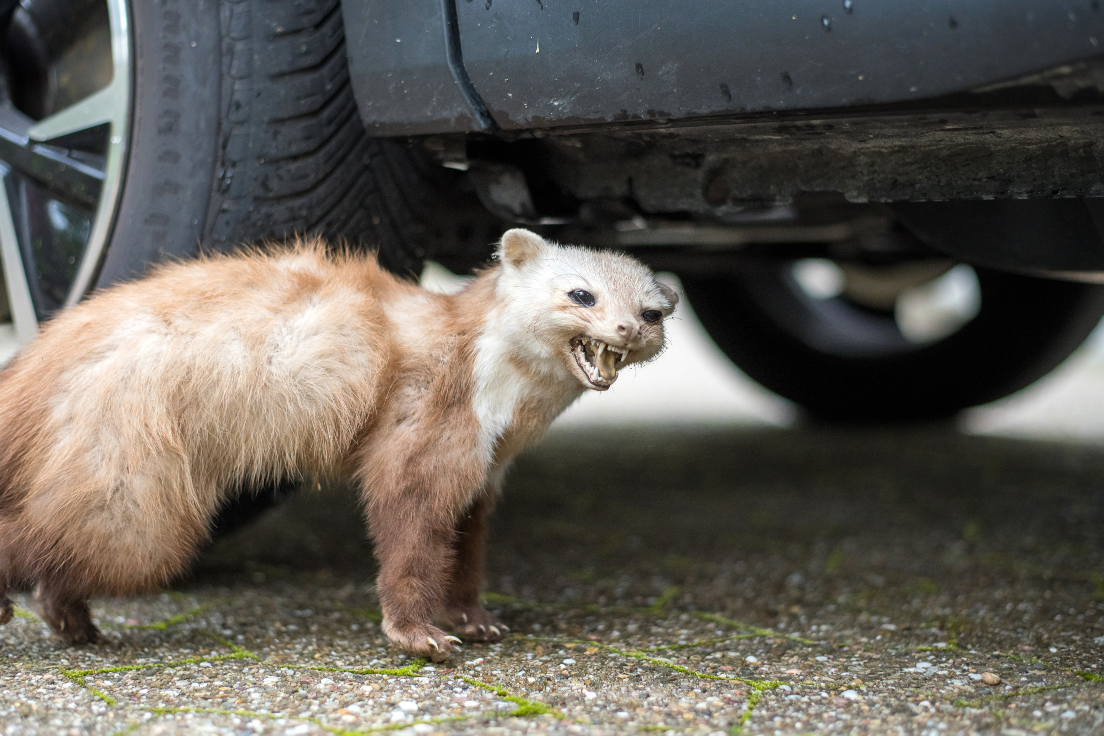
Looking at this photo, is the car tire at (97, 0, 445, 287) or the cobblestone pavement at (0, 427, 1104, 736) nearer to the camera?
the cobblestone pavement at (0, 427, 1104, 736)

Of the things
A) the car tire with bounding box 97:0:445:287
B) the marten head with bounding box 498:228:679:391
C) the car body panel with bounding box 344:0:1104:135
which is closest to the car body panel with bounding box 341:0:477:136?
the car body panel with bounding box 344:0:1104:135

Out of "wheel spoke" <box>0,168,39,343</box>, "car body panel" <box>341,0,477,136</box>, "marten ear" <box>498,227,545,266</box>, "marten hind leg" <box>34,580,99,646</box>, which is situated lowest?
"marten hind leg" <box>34,580,99,646</box>

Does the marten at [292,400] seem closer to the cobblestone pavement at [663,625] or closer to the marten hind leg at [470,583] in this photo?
the marten hind leg at [470,583]

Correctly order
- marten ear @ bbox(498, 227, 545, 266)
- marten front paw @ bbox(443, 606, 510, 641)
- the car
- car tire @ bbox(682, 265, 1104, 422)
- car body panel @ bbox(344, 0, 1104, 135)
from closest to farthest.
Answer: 1. car body panel @ bbox(344, 0, 1104, 135)
2. the car
3. marten ear @ bbox(498, 227, 545, 266)
4. marten front paw @ bbox(443, 606, 510, 641)
5. car tire @ bbox(682, 265, 1104, 422)

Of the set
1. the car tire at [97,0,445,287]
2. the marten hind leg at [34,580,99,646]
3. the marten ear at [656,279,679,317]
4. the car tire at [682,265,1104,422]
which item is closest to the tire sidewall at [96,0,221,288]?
the car tire at [97,0,445,287]

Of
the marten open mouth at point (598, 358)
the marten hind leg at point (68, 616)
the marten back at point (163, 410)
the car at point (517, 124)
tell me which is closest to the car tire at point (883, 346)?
the car at point (517, 124)

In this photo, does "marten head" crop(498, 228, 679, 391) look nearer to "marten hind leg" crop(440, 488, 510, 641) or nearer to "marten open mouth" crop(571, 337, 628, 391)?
"marten open mouth" crop(571, 337, 628, 391)

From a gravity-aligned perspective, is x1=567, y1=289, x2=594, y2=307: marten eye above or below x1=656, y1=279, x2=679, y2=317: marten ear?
below

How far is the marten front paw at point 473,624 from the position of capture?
2.26 metres

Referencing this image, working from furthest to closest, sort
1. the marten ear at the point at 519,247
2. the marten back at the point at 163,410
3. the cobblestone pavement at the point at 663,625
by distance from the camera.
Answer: the marten ear at the point at 519,247 < the marten back at the point at 163,410 < the cobblestone pavement at the point at 663,625

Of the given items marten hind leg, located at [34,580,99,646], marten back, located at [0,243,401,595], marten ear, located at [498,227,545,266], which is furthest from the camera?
marten ear, located at [498,227,545,266]

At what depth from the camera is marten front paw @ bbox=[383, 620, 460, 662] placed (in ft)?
6.64

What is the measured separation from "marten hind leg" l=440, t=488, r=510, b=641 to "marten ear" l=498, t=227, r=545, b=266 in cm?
56

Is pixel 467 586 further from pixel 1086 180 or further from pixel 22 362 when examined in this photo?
pixel 1086 180
